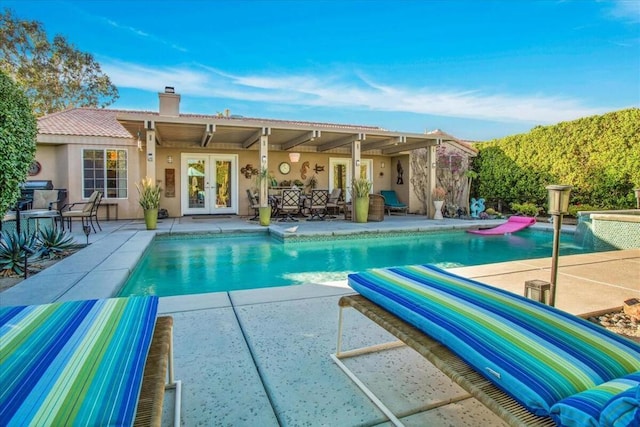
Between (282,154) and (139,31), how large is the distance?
23.4 feet

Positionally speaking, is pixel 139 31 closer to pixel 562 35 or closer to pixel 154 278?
pixel 154 278

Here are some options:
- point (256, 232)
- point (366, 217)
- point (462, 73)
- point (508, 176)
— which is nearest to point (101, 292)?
point (256, 232)

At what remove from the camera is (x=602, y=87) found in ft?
36.8

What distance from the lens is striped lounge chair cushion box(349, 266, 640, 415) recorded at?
41.0 inches

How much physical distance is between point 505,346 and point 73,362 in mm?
1377

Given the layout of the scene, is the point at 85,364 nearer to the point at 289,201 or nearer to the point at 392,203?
the point at 289,201

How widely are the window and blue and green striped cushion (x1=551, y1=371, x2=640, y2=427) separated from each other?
11.8 m

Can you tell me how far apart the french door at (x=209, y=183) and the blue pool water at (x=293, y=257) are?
14.4 ft

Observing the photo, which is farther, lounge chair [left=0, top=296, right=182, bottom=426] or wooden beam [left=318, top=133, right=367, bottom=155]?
wooden beam [left=318, top=133, right=367, bottom=155]

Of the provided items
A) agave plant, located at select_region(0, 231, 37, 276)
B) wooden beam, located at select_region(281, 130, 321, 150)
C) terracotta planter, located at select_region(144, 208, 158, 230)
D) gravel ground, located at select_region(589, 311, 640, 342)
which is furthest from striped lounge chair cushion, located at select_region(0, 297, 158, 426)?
wooden beam, located at select_region(281, 130, 321, 150)

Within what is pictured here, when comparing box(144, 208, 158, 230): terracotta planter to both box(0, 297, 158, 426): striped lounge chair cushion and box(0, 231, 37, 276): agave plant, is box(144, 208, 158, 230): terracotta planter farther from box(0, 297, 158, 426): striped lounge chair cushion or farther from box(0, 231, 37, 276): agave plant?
box(0, 297, 158, 426): striped lounge chair cushion

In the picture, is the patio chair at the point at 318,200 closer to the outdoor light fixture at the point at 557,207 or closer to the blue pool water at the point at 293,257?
the blue pool water at the point at 293,257

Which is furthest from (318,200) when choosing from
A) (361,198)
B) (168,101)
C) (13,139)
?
(13,139)

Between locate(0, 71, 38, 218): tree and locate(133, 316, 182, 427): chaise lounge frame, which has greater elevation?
locate(0, 71, 38, 218): tree
